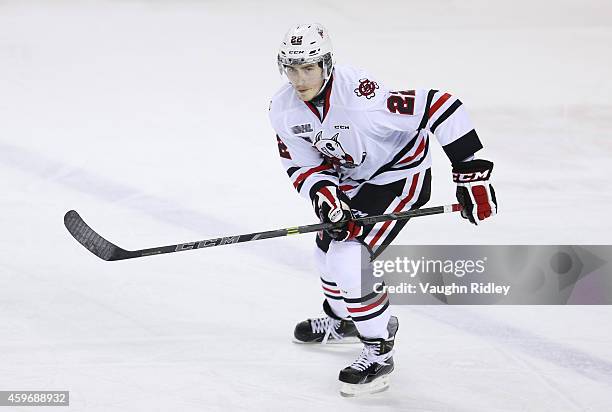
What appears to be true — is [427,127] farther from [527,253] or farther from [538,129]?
[538,129]

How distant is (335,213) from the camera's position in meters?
2.81

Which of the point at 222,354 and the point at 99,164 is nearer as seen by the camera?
the point at 222,354

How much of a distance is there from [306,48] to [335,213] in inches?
18.0

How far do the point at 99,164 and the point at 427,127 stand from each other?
1.90 metres

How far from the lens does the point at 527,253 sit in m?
3.59

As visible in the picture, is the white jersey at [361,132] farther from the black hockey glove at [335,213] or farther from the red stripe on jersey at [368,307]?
the red stripe on jersey at [368,307]

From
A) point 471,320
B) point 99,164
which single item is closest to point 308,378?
point 471,320

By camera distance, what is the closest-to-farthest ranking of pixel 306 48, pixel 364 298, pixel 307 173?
pixel 306 48, pixel 364 298, pixel 307 173

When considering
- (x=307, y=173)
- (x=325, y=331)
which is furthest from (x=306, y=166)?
(x=325, y=331)

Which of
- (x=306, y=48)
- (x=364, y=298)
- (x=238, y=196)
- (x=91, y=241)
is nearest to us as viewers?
(x=306, y=48)

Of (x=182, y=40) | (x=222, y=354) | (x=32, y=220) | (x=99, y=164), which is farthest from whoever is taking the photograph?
(x=182, y=40)

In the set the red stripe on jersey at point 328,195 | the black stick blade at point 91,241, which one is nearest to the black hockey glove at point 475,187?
the red stripe on jersey at point 328,195

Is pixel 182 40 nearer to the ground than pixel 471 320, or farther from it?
farther from it

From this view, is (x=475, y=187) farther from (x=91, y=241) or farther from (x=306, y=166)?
(x=91, y=241)
